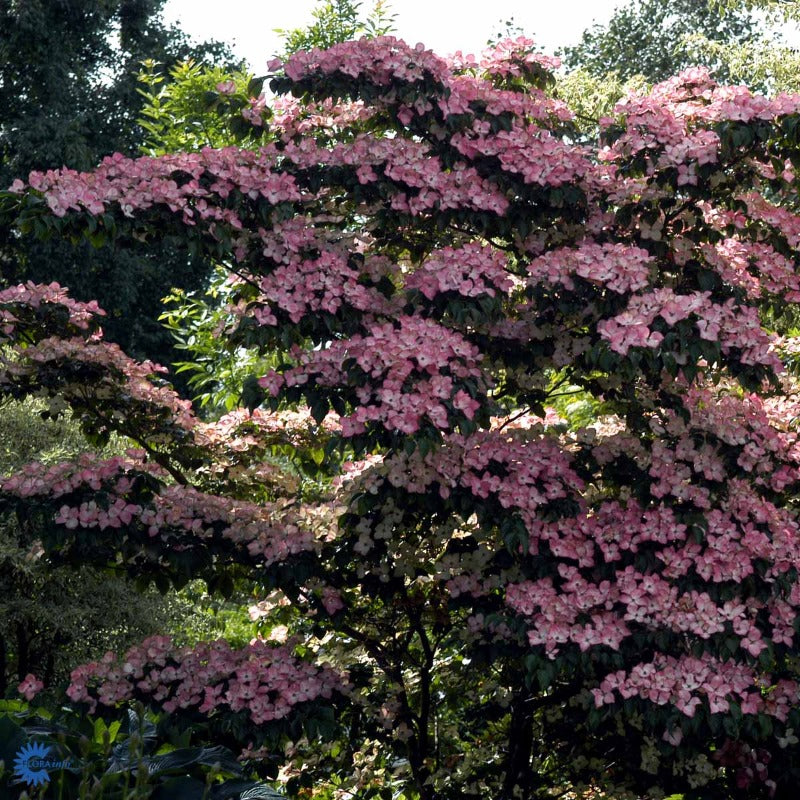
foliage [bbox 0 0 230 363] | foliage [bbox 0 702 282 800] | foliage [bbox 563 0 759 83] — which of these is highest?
foliage [bbox 563 0 759 83]

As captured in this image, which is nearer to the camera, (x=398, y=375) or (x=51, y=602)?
(x=398, y=375)

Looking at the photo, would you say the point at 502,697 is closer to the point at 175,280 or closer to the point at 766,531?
the point at 766,531

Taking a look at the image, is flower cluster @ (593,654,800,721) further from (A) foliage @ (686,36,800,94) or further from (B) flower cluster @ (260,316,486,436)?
(A) foliage @ (686,36,800,94)

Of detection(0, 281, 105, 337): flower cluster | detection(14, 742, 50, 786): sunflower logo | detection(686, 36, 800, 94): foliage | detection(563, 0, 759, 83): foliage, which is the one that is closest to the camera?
detection(14, 742, 50, 786): sunflower logo

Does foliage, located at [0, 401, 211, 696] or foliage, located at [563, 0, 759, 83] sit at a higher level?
foliage, located at [563, 0, 759, 83]

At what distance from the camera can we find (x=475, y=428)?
312cm

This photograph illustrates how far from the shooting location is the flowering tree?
3242mm

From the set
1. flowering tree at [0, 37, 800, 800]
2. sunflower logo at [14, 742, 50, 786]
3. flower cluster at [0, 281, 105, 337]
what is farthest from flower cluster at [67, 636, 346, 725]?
sunflower logo at [14, 742, 50, 786]

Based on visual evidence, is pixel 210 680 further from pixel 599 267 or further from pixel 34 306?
pixel 599 267

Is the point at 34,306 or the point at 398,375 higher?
the point at 34,306

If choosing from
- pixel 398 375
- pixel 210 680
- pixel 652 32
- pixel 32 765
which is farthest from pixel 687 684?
pixel 652 32

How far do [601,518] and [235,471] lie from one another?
1.48 meters

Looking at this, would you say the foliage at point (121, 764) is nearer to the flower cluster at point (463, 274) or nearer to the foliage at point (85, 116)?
the flower cluster at point (463, 274)

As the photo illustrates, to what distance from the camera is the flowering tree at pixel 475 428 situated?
10.6ft
